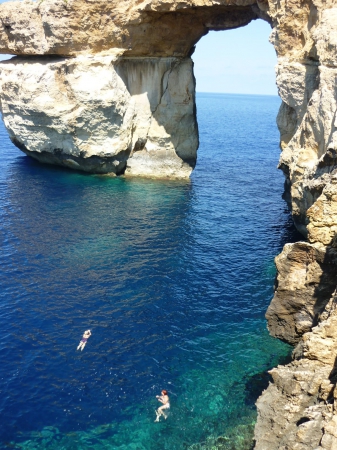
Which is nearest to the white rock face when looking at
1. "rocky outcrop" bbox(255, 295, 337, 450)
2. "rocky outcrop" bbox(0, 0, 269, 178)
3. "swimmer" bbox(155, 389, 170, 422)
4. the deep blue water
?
"rocky outcrop" bbox(0, 0, 269, 178)

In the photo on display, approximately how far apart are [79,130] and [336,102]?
3314 centimetres

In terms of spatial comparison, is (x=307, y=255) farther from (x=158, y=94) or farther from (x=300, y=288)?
(x=158, y=94)

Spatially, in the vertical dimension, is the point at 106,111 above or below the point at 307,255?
above

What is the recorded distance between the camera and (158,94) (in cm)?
5528

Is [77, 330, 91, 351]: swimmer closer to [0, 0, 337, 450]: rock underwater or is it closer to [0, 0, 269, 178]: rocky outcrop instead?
[0, 0, 337, 450]: rock underwater

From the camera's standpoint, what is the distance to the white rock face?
169 feet

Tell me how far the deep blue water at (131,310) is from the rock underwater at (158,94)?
4.12m

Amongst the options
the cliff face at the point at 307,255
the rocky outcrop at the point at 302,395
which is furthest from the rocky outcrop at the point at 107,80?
the rocky outcrop at the point at 302,395

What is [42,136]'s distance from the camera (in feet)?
186

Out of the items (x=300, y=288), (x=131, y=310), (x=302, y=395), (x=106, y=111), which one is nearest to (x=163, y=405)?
(x=302, y=395)

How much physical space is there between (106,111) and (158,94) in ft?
22.5

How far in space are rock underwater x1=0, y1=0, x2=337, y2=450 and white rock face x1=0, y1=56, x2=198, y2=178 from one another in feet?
0.39

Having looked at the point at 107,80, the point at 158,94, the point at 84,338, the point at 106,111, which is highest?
the point at 107,80

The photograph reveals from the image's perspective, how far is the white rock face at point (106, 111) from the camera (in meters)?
51.4
